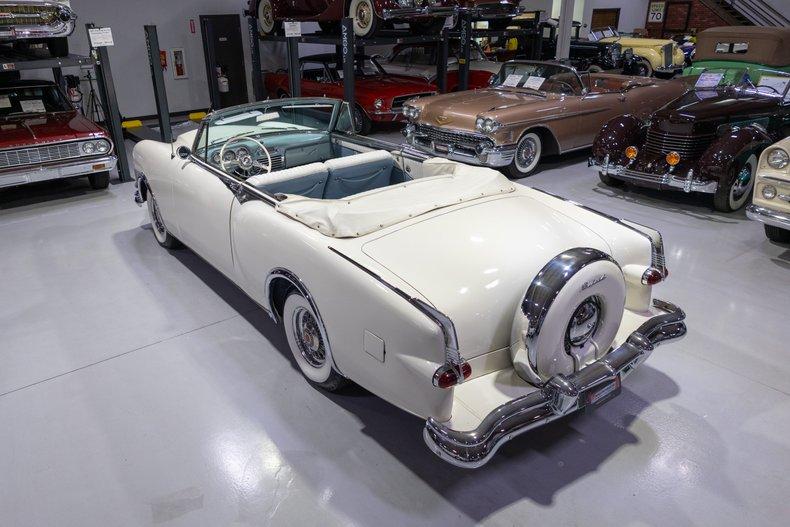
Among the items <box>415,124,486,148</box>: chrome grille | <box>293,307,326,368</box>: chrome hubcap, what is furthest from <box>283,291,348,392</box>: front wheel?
<box>415,124,486,148</box>: chrome grille

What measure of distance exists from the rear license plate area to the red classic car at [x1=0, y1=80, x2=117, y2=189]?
601 cm

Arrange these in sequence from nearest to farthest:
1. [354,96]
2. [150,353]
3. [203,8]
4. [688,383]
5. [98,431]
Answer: [98,431]
[688,383]
[150,353]
[354,96]
[203,8]

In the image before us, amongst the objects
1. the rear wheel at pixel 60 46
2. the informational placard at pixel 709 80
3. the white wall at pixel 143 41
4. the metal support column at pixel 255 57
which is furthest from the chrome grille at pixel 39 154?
the informational placard at pixel 709 80

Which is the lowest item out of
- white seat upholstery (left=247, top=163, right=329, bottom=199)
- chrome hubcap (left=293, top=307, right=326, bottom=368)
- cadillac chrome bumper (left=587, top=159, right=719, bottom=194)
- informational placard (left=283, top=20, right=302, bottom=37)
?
chrome hubcap (left=293, top=307, right=326, bottom=368)

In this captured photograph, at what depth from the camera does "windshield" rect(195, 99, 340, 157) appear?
4.05 m

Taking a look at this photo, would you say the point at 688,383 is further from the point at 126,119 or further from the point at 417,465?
the point at 126,119

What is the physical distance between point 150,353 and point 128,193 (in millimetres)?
3847

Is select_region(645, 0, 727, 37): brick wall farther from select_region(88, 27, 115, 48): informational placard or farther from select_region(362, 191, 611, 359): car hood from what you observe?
select_region(362, 191, 611, 359): car hood

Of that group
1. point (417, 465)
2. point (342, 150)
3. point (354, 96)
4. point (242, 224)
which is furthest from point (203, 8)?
point (417, 465)

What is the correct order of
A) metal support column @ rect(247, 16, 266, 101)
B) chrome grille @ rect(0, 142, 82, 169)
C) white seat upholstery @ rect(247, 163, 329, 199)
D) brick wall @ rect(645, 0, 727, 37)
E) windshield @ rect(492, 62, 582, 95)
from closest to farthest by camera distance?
white seat upholstery @ rect(247, 163, 329, 199)
chrome grille @ rect(0, 142, 82, 169)
windshield @ rect(492, 62, 582, 95)
metal support column @ rect(247, 16, 266, 101)
brick wall @ rect(645, 0, 727, 37)

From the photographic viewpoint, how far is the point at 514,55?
13.4 meters

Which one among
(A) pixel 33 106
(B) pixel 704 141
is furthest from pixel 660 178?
(A) pixel 33 106

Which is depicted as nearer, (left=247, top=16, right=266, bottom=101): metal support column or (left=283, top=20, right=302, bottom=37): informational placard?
(left=283, top=20, right=302, bottom=37): informational placard

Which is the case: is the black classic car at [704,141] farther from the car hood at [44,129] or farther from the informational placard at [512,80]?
the car hood at [44,129]
